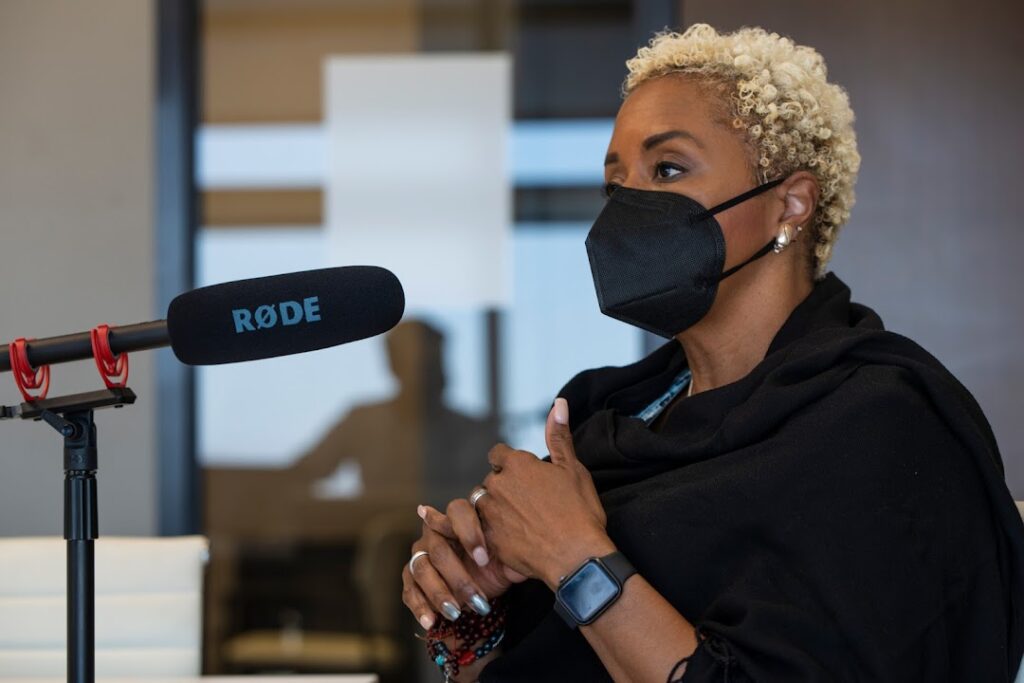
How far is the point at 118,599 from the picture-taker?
2.36 meters

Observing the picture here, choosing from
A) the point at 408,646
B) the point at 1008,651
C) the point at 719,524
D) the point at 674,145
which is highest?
the point at 674,145

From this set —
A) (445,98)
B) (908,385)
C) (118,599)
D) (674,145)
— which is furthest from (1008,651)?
(445,98)

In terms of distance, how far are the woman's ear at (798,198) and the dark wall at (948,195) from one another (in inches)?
62.7

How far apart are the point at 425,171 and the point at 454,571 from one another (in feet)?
6.58

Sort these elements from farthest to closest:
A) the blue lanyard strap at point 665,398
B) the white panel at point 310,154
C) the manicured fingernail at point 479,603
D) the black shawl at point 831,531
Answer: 1. the white panel at point 310,154
2. the blue lanyard strap at point 665,398
3. the manicured fingernail at point 479,603
4. the black shawl at point 831,531

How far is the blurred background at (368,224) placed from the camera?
11.0 ft

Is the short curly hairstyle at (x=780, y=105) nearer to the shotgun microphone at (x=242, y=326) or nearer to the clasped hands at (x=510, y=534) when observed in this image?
the clasped hands at (x=510, y=534)

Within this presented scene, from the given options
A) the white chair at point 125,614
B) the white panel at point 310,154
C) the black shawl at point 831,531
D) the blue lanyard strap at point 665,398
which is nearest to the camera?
the black shawl at point 831,531

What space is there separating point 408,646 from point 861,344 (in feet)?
7.12

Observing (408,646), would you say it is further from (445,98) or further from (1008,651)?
(1008,651)

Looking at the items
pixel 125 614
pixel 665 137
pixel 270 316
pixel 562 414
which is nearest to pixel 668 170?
pixel 665 137

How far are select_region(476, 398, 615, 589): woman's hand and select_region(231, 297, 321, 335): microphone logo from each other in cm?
53

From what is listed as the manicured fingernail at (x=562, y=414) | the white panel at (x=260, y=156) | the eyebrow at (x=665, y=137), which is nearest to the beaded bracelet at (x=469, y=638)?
the manicured fingernail at (x=562, y=414)

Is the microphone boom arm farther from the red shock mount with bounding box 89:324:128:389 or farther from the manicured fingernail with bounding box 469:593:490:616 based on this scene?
the manicured fingernail with bounding box 469:593:490:616
